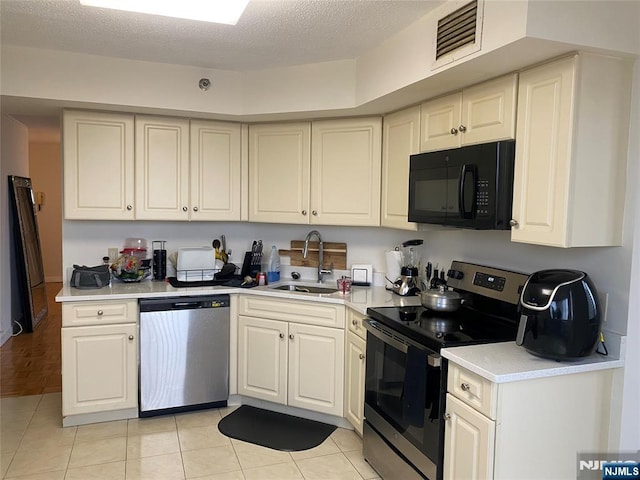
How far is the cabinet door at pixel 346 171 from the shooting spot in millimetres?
3330

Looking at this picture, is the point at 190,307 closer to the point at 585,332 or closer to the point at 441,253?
the point at 441,253

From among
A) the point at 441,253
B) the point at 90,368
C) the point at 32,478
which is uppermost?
the point at 441,253

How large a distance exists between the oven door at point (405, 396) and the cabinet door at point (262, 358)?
2.49 feet

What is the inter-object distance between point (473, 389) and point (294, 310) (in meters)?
1.54

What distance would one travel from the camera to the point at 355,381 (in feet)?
9.77

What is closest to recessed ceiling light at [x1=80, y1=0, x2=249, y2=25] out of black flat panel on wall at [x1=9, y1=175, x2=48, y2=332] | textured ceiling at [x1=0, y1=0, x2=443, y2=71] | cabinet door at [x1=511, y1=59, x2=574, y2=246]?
textured ceiling at [x1=0, y1=0, x2=443, y2=71]

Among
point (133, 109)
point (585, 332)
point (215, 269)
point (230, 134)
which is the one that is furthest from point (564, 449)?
point (133, 109)

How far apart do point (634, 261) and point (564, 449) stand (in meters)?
0.81

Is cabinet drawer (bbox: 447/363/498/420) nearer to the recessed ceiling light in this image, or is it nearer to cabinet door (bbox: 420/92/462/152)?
cabinet door (bbox: 420/92/462/152)

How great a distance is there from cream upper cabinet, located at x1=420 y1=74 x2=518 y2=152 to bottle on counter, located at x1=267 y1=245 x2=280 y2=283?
60.7 inches

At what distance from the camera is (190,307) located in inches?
130

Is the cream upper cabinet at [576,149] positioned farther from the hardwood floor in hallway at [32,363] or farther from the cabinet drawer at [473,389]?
the hardwood floor in hallway at [32,363]

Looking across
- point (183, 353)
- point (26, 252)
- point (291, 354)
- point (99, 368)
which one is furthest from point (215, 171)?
point (26, 252)

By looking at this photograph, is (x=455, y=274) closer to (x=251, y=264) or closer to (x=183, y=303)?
(x=251, y=264)
